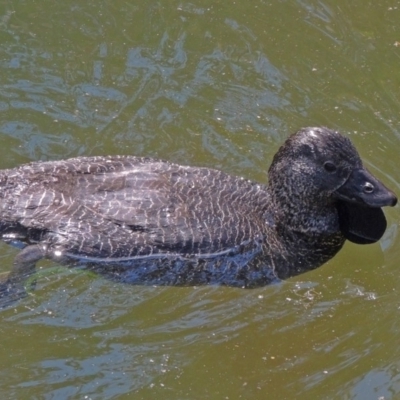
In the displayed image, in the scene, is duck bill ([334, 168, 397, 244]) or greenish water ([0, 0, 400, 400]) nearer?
greenish water ([0, 0, 400, 400])

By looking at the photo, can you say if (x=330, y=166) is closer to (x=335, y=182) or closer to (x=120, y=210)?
(x=335, y=182)

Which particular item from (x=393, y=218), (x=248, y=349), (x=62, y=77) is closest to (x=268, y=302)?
(x=248, y=349)

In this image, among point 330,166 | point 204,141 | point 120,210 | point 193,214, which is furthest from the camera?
point 204,141

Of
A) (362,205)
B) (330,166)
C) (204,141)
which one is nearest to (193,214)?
(330,166)

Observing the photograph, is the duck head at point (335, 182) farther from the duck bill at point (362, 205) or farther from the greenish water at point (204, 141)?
the greenish water at point (204, 141)

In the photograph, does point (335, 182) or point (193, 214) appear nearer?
point (193, 214)

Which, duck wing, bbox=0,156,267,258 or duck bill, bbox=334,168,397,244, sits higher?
duck bill, bbox=334,168,397,244

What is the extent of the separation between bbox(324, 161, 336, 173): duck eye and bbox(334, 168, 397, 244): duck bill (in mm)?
205

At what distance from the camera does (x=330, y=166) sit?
10609 mm

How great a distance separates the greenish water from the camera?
9.71 m

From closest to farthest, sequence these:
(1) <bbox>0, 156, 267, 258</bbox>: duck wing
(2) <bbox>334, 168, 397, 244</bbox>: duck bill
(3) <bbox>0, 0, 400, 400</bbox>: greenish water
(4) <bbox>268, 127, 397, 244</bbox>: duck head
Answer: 1. (3) <bbox>0, 0, 400, 400</bbox>: greenish water
2. (1) <bbox>0, 156, 267, 258</bbox>: duck wing
3. (2) <bbox>334, 168, 397, 244</bbox>: duck bill
4. (4) <bbox>268, 127, 397, 244</bbox>: duck head

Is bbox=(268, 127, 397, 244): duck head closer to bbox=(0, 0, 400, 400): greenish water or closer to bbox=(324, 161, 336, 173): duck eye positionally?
bbox=(324, 161, 336, 173): duck eye

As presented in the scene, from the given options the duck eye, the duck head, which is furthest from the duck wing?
the duck eye

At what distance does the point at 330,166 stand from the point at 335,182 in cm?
20
